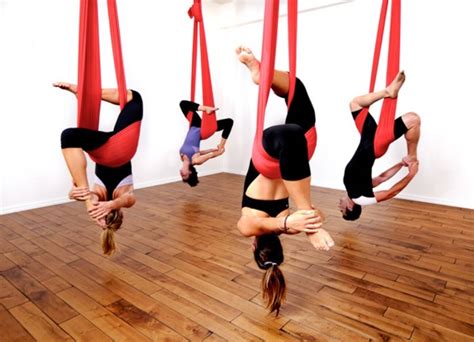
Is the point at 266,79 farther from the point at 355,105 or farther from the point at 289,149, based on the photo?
the point at 355,105

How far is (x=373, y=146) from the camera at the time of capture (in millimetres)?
2289

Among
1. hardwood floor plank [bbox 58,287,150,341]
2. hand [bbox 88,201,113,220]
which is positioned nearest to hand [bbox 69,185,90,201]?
hand [bbox 88,201,113,220]

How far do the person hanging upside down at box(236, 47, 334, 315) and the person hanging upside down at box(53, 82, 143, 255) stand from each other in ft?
2.59

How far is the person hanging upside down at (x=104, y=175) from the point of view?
167 cm

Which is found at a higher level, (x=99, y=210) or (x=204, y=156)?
(x=99, y=210)

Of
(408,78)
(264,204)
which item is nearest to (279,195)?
(264,204)

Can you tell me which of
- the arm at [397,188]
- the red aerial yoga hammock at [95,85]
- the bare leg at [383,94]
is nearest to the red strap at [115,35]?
the red aerial yoga hammock at [95,85]

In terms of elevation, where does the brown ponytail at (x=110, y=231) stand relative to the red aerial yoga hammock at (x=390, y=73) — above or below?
below

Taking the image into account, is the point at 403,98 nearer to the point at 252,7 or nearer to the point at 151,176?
the point at 252,7

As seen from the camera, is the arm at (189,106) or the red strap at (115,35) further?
the arm at (189,106)

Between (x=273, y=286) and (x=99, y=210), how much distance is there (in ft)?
3.51

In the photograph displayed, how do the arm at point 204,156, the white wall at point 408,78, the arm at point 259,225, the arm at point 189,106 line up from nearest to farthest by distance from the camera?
1. the arm at point 259,225
2. the arm at point 189,106
3. the white wall at point 408,78
4. the arm at point 204,156

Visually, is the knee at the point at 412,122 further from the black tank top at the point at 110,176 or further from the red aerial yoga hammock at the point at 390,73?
the black tank top at the point at 110,176

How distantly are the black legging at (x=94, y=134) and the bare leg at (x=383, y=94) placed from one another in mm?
1501
